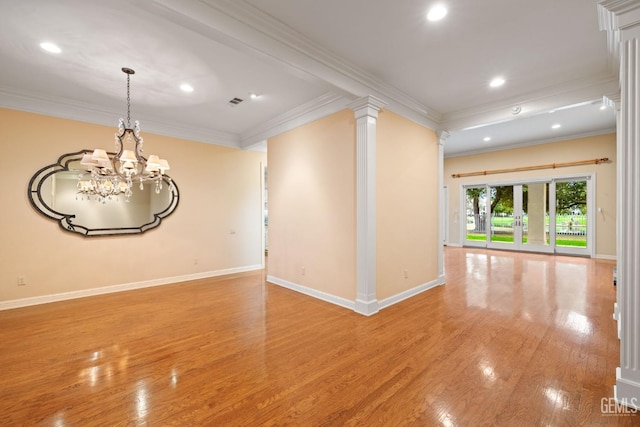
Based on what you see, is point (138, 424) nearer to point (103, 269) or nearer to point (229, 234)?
point (103, 269)

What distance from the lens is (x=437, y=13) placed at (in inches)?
95.4

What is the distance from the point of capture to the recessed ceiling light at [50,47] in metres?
2.81

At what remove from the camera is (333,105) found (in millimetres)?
3980

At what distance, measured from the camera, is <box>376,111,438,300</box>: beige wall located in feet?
12.7

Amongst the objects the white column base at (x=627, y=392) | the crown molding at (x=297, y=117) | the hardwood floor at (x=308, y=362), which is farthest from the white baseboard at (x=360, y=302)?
the crown molding at (x=297, y=117)

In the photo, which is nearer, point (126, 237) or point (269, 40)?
point (269, 40)

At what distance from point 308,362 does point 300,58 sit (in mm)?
2923

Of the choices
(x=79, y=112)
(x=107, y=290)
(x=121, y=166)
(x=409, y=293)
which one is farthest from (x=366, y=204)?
(x=79, y=112)

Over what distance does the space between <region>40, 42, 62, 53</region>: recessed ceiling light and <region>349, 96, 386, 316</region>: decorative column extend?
3256mm

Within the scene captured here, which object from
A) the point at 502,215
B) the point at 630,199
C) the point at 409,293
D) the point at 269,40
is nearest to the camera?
the point at 630,199

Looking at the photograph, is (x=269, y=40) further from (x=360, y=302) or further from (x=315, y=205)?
(x=360, y=302)

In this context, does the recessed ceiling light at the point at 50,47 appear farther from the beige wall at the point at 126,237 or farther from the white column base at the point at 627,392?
the white column base at the point at 627,392

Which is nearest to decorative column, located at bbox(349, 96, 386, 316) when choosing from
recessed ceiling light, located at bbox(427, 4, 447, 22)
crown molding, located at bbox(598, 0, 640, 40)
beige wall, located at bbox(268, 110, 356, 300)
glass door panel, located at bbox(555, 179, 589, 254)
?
beige wall, located at bbox(268, 110, 356, 300)

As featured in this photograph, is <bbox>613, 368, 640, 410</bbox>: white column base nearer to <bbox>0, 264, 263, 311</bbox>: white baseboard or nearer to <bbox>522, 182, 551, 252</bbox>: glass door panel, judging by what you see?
<bbox>0, 264, 263, 311</bbox>: white baseboard
